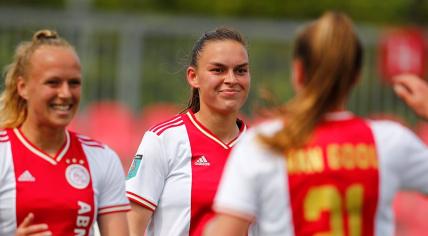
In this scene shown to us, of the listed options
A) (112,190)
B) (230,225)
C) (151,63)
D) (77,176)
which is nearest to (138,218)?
(112,190)

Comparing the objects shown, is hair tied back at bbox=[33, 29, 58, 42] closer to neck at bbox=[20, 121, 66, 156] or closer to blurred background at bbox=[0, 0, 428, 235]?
neck at bbox=[20, 121, 66, 156]

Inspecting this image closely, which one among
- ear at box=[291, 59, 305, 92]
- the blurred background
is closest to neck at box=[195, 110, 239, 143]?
ear at box=[291, 59, 305, 92]

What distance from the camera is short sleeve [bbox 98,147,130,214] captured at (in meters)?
6.70

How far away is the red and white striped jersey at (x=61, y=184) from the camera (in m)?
6.43

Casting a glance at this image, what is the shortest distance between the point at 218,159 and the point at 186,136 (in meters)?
0.23

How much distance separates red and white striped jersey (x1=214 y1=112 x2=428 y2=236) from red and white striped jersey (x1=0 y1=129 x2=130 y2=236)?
4.74 feet

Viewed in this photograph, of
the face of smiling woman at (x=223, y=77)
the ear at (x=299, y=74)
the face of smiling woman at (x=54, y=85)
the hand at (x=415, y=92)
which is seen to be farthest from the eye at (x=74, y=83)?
the hand at (x=415, y=92)

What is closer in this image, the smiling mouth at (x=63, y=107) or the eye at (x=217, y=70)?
the smiling mouth at (x=63, y=107)

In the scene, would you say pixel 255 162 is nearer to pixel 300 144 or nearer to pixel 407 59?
pixel 300 144

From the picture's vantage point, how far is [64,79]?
6.50m

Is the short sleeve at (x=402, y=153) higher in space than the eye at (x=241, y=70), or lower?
higher

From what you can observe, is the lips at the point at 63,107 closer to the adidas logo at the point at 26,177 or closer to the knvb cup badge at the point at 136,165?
the adidas logo at the point at 26,177

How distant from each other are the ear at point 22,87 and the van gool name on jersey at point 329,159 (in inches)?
78.5

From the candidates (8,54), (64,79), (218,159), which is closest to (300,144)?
(64,79)
